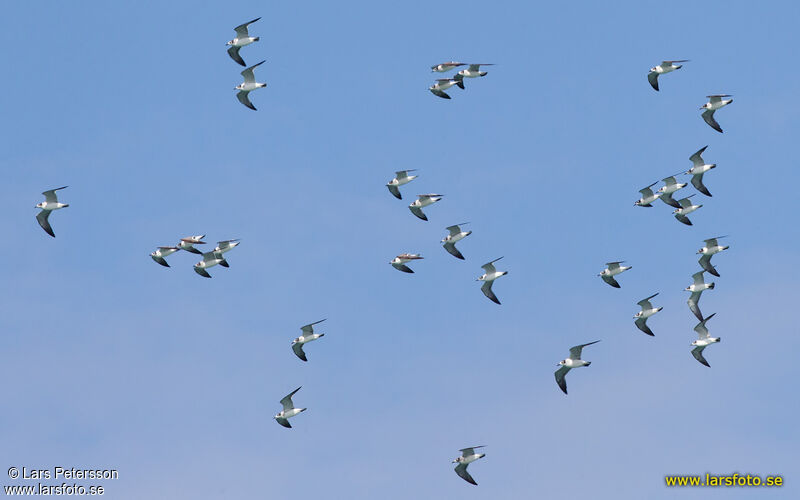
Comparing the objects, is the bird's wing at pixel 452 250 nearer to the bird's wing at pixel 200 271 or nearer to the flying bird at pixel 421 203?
the flying bird at pixel 421 203

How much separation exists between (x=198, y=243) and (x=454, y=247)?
13.2 meters

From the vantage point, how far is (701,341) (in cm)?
8600

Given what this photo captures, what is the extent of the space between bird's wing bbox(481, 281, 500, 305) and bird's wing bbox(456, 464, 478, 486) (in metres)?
10.2

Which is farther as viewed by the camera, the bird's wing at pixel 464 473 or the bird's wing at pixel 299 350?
the bird's wing at pixel 299 350

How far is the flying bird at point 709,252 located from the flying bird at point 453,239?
1189 centimetres

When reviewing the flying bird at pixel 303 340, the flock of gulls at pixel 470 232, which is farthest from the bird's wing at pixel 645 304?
the flying bird at pixel 303 340

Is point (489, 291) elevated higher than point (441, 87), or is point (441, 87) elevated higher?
point (441, 87)

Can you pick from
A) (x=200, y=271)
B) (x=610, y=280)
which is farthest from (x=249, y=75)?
(x=610, y=280)

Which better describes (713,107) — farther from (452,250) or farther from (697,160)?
(452,250)

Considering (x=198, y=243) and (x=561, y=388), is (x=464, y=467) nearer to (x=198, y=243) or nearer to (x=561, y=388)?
(x=561, y=388)

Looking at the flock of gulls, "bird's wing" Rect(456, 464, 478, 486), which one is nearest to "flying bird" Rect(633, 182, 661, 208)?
the flock of gulls

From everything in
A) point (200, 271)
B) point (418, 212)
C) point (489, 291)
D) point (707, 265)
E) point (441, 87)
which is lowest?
point (707, 265)

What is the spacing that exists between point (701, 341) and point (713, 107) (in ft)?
38.6

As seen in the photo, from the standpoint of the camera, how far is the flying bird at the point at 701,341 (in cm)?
8581
